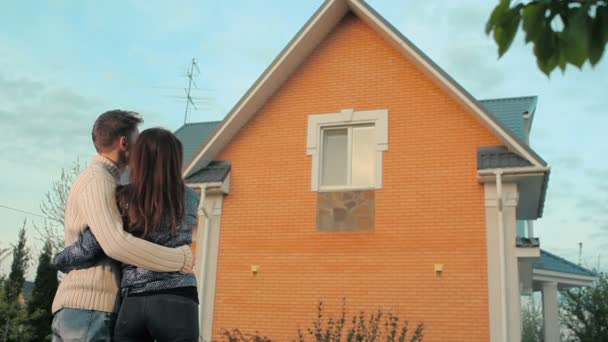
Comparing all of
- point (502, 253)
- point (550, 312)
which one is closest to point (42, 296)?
point (502, 253)

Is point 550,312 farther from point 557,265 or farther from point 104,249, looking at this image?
point 104,249

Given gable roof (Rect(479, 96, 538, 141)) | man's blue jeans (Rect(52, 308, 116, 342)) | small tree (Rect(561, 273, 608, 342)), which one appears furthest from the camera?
small tree (Rect(561, 273, 608, 342))

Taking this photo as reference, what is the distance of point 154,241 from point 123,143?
0.51 m

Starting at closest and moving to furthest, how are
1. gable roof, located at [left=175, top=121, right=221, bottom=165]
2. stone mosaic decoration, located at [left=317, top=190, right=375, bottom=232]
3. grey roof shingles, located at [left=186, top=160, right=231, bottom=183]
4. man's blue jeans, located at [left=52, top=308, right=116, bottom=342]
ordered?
man's blue jeans, located at [left=52, top=308, right=116, bottom=342], stone mosaic decoration, located at [left=317, top=190, right=375, bottom=232], grey roof shingles, located at [left=186, top=160, right=231, bottom=183], gable roof, located at [left=175, top=121, right=221, bottom=165]

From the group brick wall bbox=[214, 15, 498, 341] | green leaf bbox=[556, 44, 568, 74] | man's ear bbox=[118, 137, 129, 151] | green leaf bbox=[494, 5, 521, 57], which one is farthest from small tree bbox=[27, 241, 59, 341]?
green leaf bbox=[556, 44, 568, 74]

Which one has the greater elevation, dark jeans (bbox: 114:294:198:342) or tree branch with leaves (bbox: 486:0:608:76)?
tree branch with leaves (bbox: 486:0:608:76)

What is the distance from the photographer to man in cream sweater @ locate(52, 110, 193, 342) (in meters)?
2.60

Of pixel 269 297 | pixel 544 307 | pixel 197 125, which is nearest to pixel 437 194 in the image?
pixel 269 297

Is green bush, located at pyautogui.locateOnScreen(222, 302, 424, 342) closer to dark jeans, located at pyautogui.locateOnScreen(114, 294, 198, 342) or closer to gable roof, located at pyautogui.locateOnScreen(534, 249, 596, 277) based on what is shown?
gable roof, located at pyautogui.locateOnScreen(534, 249, 596, 277)

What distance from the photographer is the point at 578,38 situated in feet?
5.52

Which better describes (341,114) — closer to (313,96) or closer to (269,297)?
(313,96)

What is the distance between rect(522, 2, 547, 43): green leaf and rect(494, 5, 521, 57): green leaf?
0.03 m

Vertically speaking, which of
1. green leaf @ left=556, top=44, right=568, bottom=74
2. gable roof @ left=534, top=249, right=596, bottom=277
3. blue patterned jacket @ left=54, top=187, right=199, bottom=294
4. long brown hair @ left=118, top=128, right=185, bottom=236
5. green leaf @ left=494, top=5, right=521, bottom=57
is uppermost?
gable roof @ left=534, top=249, right=596, bottom=277

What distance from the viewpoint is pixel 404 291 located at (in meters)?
10.2
